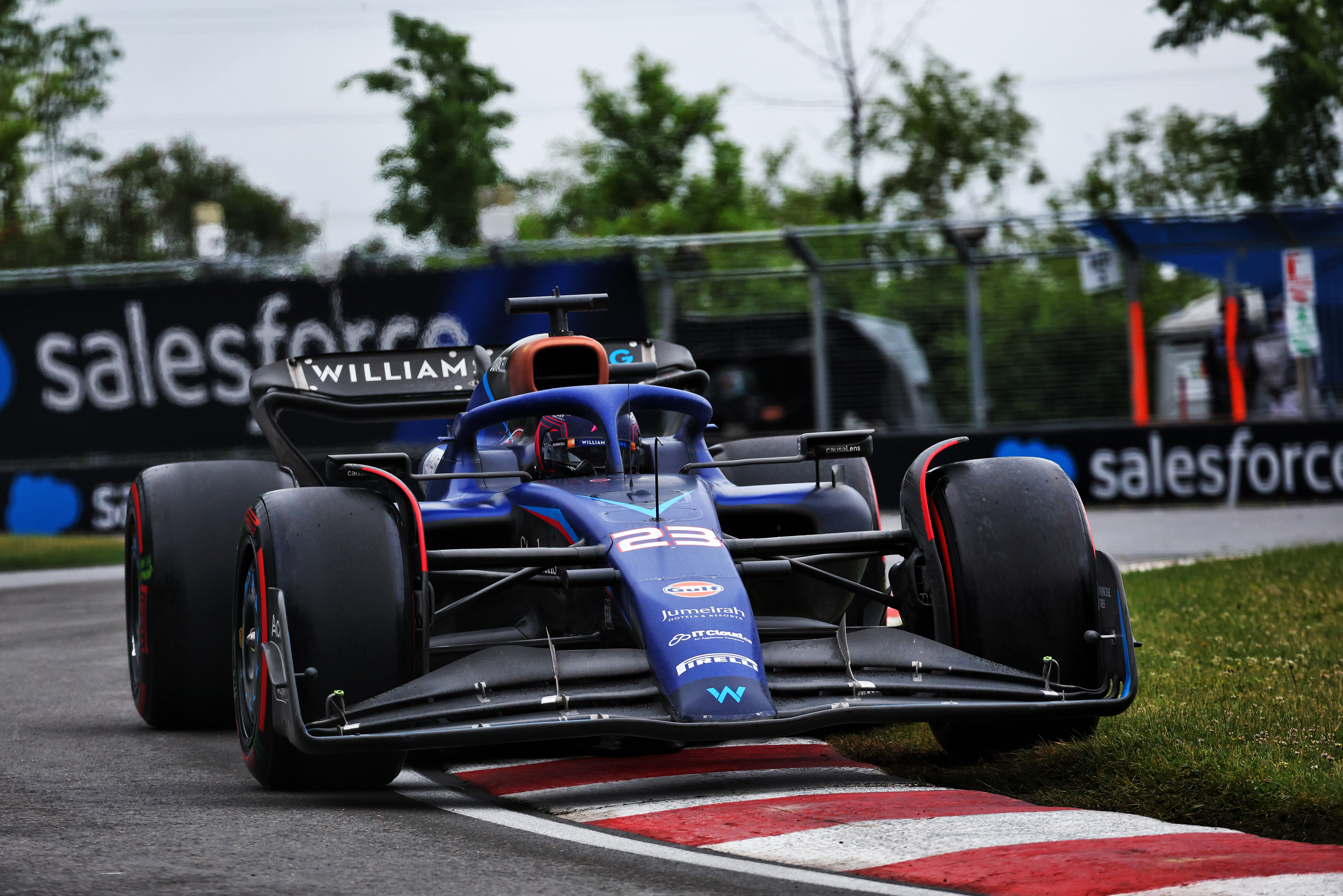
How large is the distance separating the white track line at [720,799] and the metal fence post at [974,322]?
37.6ft

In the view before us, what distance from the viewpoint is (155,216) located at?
66.9 m

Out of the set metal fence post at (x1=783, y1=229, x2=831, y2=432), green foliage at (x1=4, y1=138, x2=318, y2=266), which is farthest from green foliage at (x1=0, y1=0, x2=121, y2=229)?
metal fence post at (x1=783, y1=229, x2=831, y2=432)

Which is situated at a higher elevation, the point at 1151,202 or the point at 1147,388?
the point at 1151,202

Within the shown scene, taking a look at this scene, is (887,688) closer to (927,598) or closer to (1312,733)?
(927,598)

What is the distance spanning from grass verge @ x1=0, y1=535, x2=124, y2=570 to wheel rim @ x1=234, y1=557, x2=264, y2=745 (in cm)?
974

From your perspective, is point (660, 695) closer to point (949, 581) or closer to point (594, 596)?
point (594, 596)

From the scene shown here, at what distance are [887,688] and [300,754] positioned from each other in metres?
1.76

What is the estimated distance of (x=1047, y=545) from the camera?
5484mm

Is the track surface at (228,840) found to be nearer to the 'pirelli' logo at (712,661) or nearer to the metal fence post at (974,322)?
the 'pirelli' logo at (712,661)

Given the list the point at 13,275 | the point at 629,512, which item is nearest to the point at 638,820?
the point at 629,512

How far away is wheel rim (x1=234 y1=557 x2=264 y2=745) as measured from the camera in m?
5.40

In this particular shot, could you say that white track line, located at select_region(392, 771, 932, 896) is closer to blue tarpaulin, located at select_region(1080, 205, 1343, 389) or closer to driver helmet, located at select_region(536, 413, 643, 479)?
driver helmet, located at select_region(536, 413, 643, 479)

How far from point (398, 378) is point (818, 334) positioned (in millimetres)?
8986

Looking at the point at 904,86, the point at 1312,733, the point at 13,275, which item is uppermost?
the point at 904,86
